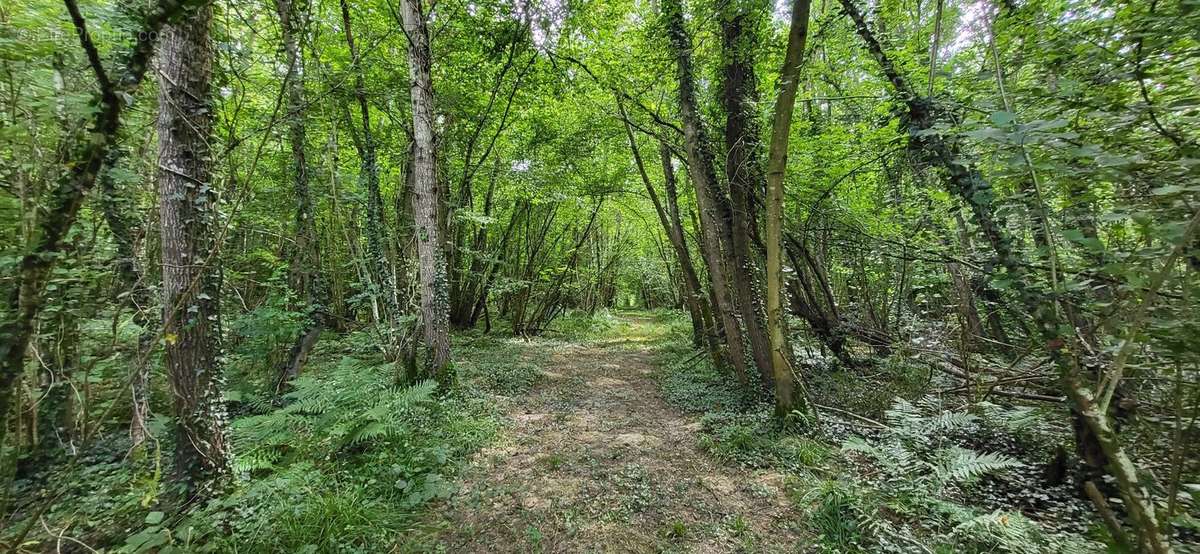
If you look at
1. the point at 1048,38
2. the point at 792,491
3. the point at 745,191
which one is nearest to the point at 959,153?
the point at 1048,38

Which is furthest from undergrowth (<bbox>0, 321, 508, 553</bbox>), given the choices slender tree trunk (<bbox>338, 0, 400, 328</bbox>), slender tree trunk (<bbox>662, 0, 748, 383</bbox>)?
slender tree trunk (<bbox>662, 0, 748, 383</bbox>)

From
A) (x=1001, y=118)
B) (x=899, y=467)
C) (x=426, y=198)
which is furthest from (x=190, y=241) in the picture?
(x=899, y=467)

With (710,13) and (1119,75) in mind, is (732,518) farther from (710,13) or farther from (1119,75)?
(710,13)

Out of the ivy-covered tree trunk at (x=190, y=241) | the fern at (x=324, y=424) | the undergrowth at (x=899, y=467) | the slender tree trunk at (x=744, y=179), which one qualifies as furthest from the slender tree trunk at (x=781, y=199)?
the ivy-covered tree trunk at (x=190, y=241)

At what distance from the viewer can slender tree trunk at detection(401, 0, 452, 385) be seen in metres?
5.48

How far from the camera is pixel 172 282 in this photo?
293 cm

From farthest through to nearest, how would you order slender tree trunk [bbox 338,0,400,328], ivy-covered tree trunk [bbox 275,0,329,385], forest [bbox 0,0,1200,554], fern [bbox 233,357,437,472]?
slender tree trunk [bbox 338,0,400,328] → ivy-covered tree trunk [bbox 275,0,329,385] → fern [bbox 233,357,437,472] → forest [bbox 0,0,1200,554]

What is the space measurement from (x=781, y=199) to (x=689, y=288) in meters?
4.11

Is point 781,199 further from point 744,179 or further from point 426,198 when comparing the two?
point 426,198

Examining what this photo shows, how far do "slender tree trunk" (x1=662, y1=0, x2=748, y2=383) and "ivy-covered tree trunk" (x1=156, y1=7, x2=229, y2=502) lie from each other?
452 centimetres

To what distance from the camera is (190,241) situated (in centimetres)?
297

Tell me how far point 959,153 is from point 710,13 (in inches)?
115

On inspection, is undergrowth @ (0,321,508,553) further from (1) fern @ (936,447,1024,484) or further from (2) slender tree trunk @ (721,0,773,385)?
(1) fern @ (936,447,1024,484)

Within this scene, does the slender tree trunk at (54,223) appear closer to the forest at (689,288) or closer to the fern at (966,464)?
the forest at (689,288)
